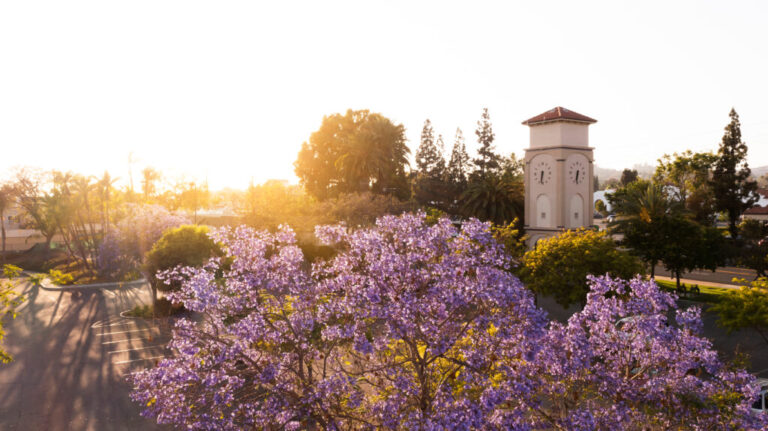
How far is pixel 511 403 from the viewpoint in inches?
334

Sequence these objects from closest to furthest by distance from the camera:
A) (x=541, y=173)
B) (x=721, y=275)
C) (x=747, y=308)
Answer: (x=747, y=308) → (x=541, y=173) → (x=721, y=275)

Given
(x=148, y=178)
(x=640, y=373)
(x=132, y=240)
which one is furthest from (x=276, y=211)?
(x=148, y=178)

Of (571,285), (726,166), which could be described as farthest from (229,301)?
(726,166)

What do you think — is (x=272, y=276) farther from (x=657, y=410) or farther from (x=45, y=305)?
(x=45, y=305)

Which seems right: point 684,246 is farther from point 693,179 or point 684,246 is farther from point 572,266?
point 693,179

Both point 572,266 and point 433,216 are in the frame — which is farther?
point 433,216

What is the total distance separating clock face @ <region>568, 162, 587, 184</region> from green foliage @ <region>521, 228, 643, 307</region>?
16996 millimetres

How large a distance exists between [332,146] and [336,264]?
60477 millimetres

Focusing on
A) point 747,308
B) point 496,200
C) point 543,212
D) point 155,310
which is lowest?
point 155,310

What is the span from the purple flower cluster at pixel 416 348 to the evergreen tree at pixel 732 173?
47241 mm

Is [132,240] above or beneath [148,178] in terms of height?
beneath

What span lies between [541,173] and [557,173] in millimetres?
1372

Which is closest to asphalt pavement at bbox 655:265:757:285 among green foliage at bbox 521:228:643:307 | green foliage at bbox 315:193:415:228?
Result: green foliage at bbox 521:228:643:307

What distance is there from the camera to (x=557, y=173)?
39.8 meters
